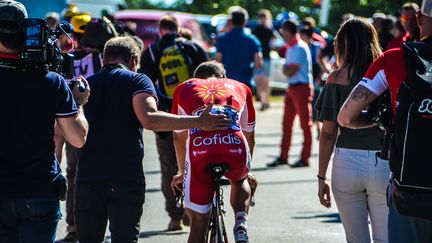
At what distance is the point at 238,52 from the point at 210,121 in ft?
24.7

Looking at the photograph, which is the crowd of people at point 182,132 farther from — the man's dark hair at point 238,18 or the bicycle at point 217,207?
the man's dark hair at point 238,18

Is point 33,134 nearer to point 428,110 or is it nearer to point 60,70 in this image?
point 60,70

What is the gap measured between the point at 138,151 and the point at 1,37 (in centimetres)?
151

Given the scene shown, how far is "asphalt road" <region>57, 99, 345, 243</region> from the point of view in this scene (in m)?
8.80

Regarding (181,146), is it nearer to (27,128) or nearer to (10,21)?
(27,128)

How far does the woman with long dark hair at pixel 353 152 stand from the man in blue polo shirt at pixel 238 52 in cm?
692

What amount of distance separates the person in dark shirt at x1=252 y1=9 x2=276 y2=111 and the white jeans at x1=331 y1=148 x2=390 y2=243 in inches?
593

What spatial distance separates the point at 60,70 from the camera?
17.0ft

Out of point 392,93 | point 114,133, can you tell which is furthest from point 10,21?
point 392,93

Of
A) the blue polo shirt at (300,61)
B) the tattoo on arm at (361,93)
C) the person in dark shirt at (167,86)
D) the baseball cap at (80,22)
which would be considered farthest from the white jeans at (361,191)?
the blue polo shirt at (300,61)

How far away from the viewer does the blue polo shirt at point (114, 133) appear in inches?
237

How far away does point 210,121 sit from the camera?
5.77m

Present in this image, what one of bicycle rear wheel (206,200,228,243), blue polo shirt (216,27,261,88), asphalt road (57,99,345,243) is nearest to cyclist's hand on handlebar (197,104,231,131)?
bicycle rear wheel (206,200,228,243)

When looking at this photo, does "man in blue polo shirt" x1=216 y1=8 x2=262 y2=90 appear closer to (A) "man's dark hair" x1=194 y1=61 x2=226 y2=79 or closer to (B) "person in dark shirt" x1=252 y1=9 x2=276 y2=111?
(A) "man's dark hair" x1=194 y1=61 x2=226 y2=79
